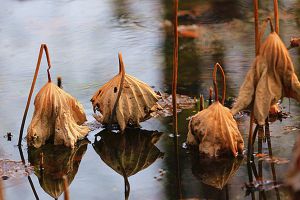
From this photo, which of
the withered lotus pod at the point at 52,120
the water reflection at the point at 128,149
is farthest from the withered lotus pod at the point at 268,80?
the withered lotus pod at the point at 52,120

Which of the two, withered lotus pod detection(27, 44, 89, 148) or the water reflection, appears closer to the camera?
the water reflection

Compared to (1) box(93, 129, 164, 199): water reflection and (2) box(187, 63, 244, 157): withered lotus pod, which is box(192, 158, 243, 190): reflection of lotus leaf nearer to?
(2) box(187, 63, 244, 157): withered lotus pod

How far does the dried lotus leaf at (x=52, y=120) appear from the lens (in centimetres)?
367

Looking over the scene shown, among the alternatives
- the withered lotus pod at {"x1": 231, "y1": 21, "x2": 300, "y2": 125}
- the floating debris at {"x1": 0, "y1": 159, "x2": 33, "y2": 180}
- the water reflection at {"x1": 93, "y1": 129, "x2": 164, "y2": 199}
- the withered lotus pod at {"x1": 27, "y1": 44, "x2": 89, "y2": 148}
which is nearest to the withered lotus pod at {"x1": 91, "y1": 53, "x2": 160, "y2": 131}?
the water reflection at {"x1": 93, "y1": 129, "x2": 164, "y2": 199}

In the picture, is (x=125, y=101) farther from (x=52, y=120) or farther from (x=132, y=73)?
(x=132, y=73)

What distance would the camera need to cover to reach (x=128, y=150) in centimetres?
372

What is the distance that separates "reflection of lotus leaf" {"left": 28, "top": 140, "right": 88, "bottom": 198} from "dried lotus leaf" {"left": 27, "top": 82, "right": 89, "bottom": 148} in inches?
1.5

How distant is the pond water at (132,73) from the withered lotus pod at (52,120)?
0.06 metres

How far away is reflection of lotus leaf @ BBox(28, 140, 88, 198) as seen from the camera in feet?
10.9

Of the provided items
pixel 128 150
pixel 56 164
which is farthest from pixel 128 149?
pixel 56 164

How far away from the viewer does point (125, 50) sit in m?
5.55

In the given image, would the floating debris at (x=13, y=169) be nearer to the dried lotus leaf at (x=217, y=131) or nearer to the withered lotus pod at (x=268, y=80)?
the dried lotus leaf at (x=217, y=131)

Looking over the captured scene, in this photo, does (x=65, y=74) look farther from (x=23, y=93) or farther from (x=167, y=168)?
(x=167, y=168)

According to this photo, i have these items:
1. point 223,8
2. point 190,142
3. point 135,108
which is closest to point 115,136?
point 135,108
